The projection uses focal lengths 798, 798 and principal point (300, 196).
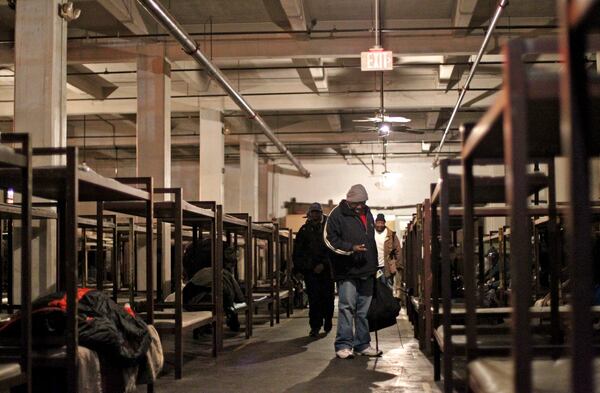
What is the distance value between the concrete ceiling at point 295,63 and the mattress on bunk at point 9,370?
8.83 metres

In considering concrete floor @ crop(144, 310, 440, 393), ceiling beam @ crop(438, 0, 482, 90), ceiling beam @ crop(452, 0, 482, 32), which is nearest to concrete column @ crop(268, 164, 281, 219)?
ceiling beam @ crop(438, 0, 482, 90)

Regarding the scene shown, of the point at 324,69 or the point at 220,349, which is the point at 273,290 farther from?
the point at 324,69

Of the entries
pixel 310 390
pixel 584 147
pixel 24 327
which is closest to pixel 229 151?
pixel 310 390

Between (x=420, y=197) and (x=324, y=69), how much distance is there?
11.3 metres

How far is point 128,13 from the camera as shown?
12.5 metres

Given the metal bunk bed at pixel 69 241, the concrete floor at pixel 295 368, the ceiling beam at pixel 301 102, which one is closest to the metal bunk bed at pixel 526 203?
the metal bunk bed at pixel 69 241

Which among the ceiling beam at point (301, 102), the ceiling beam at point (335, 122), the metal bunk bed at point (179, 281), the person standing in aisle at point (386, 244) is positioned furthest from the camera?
the ceiling beam at point (335, 122)

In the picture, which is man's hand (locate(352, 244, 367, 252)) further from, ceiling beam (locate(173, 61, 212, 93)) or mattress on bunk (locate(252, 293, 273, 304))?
ceiling beam (locate(173, 61, 212, 93))

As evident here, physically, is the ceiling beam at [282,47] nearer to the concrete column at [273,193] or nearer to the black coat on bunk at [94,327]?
the black coat on bunk at [94,327]

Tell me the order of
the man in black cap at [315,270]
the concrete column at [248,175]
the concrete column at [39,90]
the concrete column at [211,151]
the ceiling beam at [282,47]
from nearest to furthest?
the concrete column at [39,90], the man in black cap at [315,270], the ceiling beam at [282,47], the concrete column at [211,151], the concrete column at [248,175]

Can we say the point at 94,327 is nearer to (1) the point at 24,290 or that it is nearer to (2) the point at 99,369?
(2) the point at 99,369

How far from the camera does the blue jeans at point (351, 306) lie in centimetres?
744

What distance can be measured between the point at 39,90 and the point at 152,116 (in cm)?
446

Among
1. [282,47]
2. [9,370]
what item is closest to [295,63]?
[282,47]
